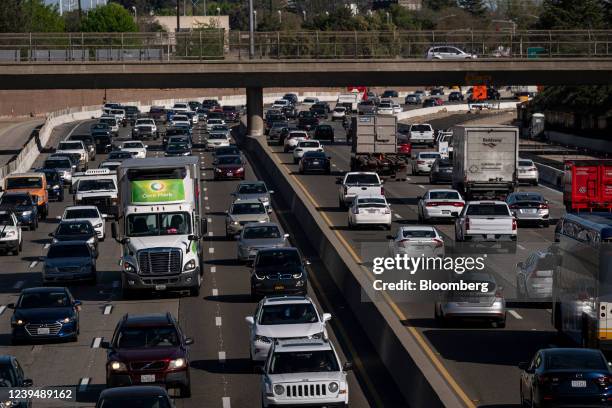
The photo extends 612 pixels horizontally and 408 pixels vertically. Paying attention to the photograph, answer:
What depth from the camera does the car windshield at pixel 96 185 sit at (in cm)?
5972

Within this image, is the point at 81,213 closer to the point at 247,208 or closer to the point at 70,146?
the point at 247,208

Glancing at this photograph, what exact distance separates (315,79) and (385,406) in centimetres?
6484

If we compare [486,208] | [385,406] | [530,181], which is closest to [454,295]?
[385,406]

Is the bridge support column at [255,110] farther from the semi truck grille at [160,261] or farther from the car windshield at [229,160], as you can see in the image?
the semi truck grille at [160,261]

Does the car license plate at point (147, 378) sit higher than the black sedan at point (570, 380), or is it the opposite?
the black sedan at point (570, 380)

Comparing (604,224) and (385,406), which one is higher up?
(604,224)

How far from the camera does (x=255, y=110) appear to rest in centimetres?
9575

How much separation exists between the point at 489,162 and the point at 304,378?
38328mm

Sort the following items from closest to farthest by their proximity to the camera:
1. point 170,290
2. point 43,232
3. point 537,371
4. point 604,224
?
point 537,371 → point 604,224 → point 170,290 → point 43,232

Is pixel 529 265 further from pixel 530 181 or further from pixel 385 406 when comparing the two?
pixel 530 181

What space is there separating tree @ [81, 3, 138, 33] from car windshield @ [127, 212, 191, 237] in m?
157

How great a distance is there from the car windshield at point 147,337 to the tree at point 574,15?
108m

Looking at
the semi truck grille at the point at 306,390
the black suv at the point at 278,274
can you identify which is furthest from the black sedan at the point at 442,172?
the semi truck grille at the point at 306,390

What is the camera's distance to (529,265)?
35.4 m
